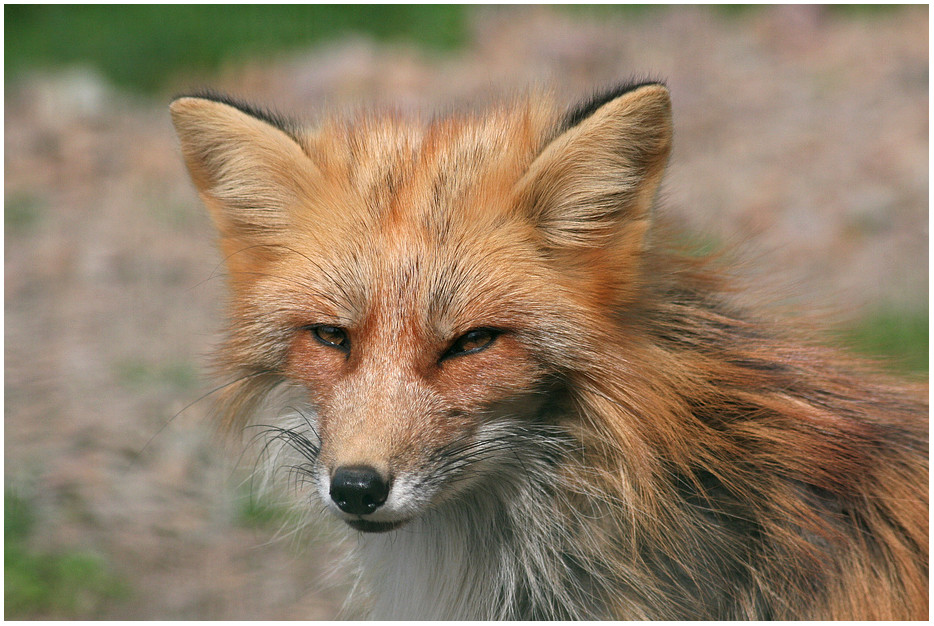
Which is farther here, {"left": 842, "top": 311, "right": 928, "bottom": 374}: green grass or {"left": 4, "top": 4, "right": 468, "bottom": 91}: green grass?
{"left": 4, "top": 4, "right": 468, "bottom": 91}: green grass

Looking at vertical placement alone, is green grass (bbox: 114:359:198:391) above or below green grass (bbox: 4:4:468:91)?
below

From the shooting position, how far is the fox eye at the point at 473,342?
3170 millimetres

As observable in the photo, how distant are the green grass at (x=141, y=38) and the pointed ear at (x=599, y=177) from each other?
9.50 m

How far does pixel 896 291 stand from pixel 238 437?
676 centimetres

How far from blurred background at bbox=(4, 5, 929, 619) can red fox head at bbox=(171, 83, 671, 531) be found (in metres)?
0.73

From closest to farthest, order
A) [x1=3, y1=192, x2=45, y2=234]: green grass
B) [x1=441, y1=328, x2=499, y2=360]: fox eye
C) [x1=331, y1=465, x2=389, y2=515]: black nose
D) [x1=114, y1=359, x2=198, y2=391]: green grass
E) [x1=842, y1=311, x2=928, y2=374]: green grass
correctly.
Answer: [x1=331, y1=465, x2=389, y2=515]: black nose, [x1=441, y1=328, x2=499, y2=360]: fox eye, [x1=114, y1=359, x2=198, y2=391]: green grass, [x1=842, y1=311, x2=928, y2=374]: green grass, [x1=3, y1=192, x2=45, y2=234]: green grass

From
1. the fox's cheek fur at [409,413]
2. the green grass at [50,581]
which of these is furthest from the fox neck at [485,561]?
the green grass at [50,581]

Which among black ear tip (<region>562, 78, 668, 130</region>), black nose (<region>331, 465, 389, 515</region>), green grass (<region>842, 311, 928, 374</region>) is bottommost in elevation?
green grass (<region>842, 311, 928, 374</region>)

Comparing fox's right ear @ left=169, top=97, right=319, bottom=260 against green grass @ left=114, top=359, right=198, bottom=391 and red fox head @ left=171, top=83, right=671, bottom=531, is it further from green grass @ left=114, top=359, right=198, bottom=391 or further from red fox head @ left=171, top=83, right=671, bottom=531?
green grass @ left=114, top=359, right=198, bottom=391

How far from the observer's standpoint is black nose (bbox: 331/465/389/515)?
9.53ft

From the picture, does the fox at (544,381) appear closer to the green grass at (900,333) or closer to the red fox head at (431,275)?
the red fox head at (431,275)

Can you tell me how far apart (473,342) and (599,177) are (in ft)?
2.50

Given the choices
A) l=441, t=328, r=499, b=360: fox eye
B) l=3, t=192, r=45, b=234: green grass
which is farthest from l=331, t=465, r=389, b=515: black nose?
l=3, t=192, r=45, b=234: green grass

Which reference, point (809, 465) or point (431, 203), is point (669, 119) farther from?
point (809, 465)
